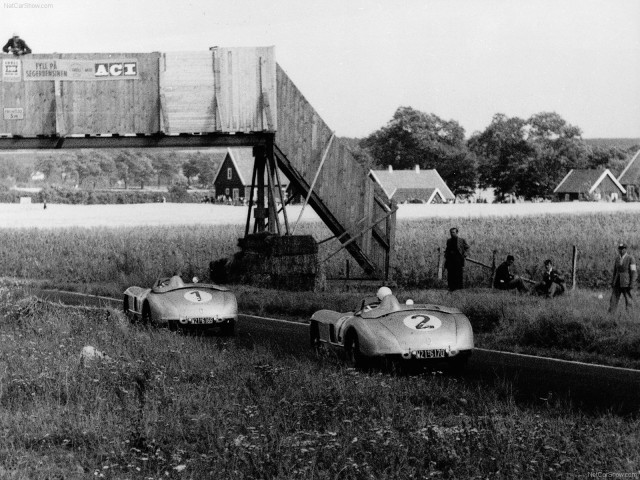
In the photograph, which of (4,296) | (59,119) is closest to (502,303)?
Result: (4,296)

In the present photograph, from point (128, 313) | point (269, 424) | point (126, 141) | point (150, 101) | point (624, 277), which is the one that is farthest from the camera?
point (126, 141)

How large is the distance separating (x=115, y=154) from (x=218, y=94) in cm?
14395

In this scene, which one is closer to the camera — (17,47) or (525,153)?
(17,47)

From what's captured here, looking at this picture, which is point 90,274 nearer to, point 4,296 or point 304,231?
point 4,296

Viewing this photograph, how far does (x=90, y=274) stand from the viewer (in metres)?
39.5

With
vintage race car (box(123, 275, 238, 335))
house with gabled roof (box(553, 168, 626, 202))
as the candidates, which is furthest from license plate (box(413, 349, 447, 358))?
house with gabled roof (box(553, 168, 626, 202))

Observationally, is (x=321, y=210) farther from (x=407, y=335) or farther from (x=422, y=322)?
(x=407, y=335)

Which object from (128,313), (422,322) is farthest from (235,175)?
(422,322)

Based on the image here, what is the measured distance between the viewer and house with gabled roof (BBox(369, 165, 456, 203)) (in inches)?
3991

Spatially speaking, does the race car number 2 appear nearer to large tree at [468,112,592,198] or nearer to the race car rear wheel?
the race car rear wheel

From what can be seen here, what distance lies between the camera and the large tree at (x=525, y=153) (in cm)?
9638

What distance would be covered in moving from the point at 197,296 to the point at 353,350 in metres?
4.78

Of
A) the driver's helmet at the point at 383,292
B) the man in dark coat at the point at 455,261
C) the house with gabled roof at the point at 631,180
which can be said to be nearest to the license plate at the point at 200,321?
the driver's helmet at the point at 383,292

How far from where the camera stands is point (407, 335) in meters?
14.2
